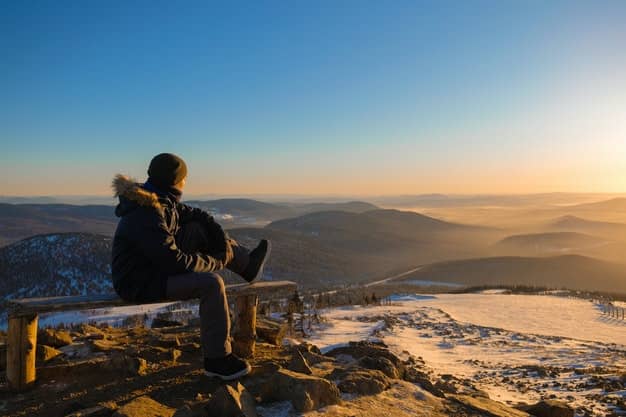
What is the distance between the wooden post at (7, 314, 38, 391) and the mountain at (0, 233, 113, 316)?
65793mm

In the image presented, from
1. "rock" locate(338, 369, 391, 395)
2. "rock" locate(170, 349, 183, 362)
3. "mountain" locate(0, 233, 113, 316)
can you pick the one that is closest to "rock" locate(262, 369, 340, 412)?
"rock" locate(338, 369, 391, 395)

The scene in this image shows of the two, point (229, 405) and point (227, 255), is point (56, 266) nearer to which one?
point (227, 255)

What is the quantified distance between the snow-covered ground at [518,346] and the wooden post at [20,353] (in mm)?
6610

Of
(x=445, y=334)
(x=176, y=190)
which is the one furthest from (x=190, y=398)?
(x=445, y=334)

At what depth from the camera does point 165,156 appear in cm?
470

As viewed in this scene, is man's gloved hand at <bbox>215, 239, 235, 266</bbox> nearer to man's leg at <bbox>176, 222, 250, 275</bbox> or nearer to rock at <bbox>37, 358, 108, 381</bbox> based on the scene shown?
man's leg at <bbox>176, 222, 250, 275</bbox>

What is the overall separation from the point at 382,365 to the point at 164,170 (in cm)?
354

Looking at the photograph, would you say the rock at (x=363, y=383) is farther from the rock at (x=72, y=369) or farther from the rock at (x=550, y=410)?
the rock at (x=72, y=369)

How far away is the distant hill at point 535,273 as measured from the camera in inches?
3675

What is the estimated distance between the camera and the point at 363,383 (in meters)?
4.80

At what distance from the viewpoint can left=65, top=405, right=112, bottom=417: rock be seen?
367 centimetres

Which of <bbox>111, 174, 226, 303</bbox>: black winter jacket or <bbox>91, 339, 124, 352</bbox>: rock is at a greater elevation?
<bbox>111, 174, 226, 303</bbox>: black winter jacket

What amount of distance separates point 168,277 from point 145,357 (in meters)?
1.78

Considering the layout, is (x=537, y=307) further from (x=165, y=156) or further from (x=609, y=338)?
(x=165, y=156)
